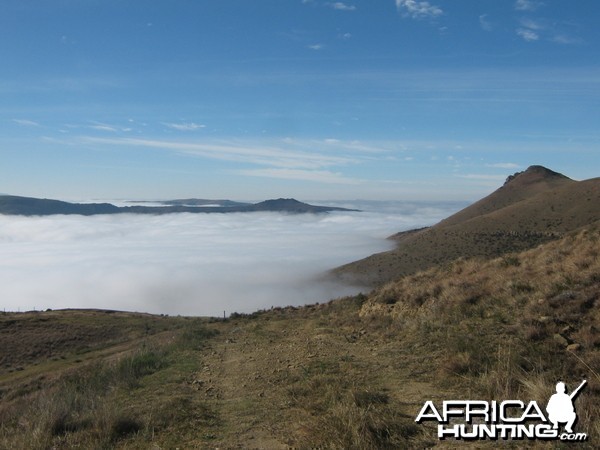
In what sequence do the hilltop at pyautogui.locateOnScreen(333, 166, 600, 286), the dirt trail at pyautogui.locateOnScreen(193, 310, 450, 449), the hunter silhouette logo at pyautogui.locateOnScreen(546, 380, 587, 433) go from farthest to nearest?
the hilltop at pyautogui.locateOnScreen(333, 166, 600, 286), the dirt trail at pyautogui.locateOnScreen(193, 310, 450, 449), the hunter silhouette logo at pyautogui.locateOnScreen(546, 380, 587, 433)

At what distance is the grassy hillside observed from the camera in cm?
546

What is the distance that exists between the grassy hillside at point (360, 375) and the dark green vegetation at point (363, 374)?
3cm

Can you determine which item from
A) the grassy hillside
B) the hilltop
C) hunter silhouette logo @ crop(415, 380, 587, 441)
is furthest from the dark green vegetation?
the hilltop

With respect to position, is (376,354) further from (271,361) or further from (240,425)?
(240,425)

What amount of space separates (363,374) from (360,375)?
9cm

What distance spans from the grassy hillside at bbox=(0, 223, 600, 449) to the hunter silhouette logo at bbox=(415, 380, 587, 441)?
0.13m

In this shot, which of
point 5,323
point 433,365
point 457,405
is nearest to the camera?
point 457,405

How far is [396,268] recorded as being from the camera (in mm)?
60250

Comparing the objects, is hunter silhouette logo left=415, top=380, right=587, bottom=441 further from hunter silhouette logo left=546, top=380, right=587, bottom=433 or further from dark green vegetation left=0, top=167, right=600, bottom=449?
dark green vegetation left=0, top=167, right=600, bottom=449

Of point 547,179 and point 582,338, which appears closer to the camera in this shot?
point 582,338

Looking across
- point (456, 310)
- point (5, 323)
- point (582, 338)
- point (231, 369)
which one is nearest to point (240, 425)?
point (231, 369)

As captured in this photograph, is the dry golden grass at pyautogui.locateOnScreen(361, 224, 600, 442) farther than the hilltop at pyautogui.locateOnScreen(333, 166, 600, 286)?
No

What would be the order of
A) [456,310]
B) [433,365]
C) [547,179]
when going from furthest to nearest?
[547,179] → [456,310] → [433,365]

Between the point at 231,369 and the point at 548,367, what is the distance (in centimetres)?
617
